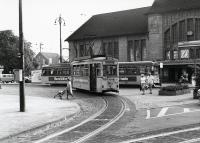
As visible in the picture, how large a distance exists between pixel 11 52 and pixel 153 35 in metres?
33.9

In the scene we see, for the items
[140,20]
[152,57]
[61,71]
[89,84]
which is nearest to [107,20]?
[140,20]

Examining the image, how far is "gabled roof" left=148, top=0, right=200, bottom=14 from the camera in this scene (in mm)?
56750

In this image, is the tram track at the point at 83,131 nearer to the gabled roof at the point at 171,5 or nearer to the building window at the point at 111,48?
the gabled roof at the point at 171,5

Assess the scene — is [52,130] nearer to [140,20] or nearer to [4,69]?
[140,20]

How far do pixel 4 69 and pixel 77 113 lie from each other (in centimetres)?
6786

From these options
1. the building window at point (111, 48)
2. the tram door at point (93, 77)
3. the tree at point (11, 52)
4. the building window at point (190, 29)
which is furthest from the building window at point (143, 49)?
the tram door at point (93, 77)

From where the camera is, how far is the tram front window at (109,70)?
2884 cm

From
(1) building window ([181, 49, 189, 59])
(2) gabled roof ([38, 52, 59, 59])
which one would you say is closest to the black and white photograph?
(1) building window ([181, 49, 189, 59])

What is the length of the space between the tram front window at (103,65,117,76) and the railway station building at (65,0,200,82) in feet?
59.6

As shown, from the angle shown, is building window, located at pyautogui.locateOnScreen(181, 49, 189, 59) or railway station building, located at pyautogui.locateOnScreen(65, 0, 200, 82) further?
railway station building, located at pyautogui.locateOnScreen(65, 0, 200, 82)

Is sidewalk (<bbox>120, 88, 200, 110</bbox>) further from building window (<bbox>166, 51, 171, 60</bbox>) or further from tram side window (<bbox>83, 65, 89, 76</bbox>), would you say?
building window (<bbox>166, 51, 171, 60</bbox>)

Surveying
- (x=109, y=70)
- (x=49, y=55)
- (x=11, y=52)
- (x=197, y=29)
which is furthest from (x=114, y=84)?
(x=49, y=55)

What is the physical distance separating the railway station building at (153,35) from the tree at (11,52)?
12.7m

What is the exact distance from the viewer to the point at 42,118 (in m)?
15.2
